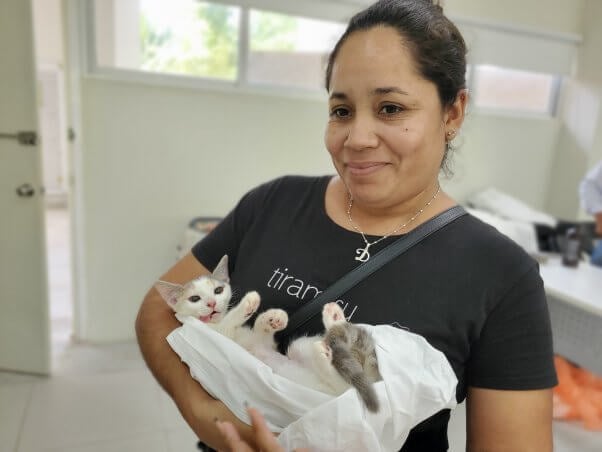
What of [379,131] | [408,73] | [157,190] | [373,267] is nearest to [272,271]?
[373,267]

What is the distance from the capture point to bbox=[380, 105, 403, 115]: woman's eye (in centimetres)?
75

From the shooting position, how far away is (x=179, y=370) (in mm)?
800

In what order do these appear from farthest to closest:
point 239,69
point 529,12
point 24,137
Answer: point 529,12 < point 239,69 < point 24,137

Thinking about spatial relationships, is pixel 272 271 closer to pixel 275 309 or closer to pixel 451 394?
pixel 275 309

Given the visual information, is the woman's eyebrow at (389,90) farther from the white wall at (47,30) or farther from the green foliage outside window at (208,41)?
the white wall at (47,30)

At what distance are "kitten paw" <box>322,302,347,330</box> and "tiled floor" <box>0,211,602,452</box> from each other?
61.4 inches

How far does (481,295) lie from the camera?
29.6 inches

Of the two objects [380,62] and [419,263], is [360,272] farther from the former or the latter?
[380,62]

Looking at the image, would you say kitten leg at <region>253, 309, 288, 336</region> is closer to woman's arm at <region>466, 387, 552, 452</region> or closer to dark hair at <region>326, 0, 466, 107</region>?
woman's arm at <region>466, 387, 552, 452</region>

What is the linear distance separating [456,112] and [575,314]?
175cm

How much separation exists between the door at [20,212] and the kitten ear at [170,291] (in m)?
1.67

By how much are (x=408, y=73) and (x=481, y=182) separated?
125 inches

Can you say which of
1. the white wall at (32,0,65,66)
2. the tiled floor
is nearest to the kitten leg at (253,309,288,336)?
the tiled floor

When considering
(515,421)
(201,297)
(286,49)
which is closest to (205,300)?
(201,297)
